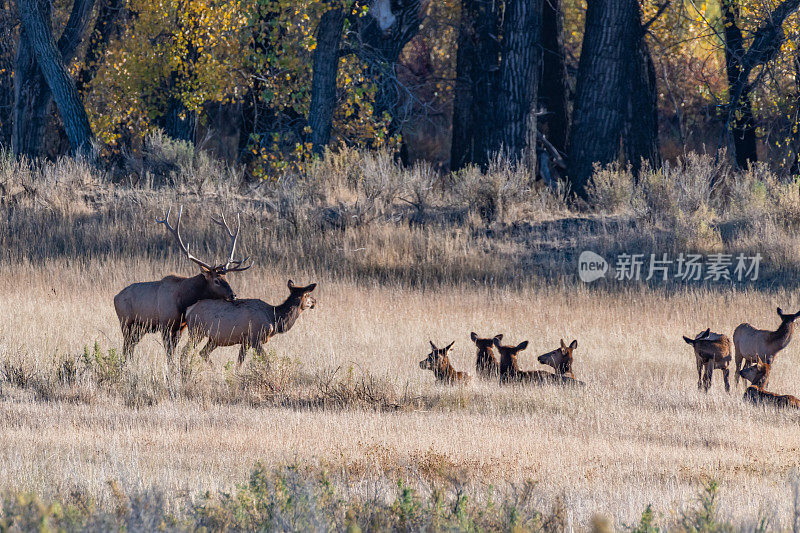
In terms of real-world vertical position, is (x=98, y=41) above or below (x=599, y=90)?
above

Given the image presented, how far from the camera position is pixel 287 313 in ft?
31.3

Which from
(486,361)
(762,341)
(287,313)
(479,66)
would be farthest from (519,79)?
(287,313)

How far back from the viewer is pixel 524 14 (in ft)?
65.9

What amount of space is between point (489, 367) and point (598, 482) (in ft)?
11.8

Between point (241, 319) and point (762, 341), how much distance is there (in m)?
4.88

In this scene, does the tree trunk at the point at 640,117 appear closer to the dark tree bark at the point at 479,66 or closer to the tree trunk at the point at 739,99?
the tree trunk at the point at 739,99

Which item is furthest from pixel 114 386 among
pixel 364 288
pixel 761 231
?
pixel 761 231

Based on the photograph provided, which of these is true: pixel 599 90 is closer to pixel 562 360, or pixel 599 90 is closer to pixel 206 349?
pixel 562 360

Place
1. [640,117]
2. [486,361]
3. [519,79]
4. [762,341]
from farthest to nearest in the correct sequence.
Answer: [640,117] → [519,79] → [486,361] → [762,341]

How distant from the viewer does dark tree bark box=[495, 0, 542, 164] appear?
20.1 metres

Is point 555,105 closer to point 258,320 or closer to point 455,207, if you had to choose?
point 455,207

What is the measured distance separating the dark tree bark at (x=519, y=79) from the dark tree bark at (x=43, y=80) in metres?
8.48

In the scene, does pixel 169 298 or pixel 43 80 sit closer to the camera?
pixel 169 298

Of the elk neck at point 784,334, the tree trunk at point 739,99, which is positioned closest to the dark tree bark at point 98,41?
the tree trunk at point 739,99
